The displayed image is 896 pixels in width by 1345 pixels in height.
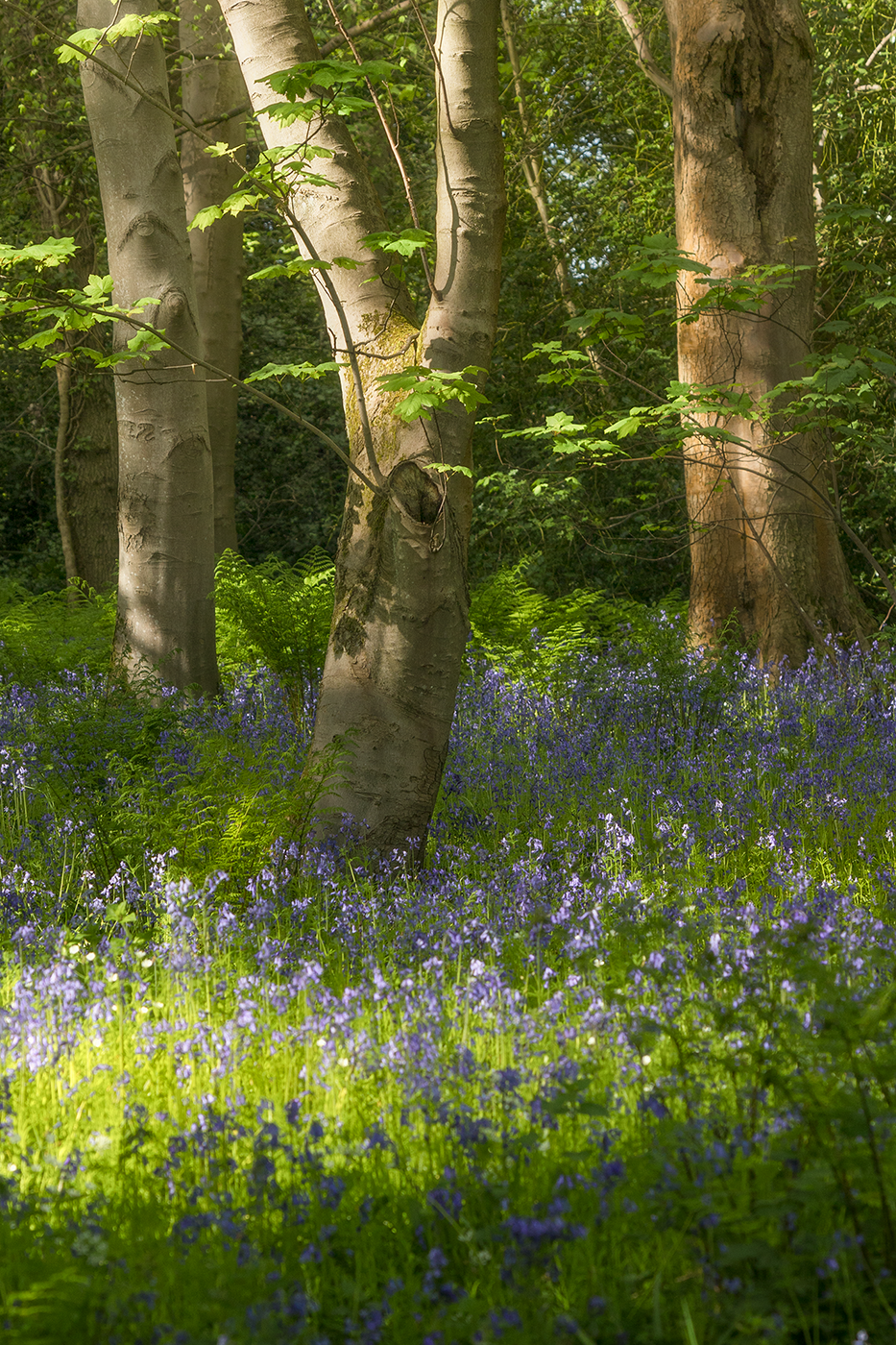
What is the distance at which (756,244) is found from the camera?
8195mm

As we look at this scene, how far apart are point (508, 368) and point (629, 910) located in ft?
42.6

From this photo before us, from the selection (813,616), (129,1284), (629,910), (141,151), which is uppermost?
(141,151)

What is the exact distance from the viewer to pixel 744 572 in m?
8.34

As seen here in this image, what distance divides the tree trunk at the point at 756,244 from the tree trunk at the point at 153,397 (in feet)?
12.2

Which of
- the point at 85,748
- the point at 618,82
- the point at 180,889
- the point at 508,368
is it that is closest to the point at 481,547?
the point at 508,368

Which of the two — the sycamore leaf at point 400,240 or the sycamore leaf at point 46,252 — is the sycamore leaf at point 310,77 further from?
the sycamore leaf at point 46,252

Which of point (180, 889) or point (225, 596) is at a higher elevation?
point (225, 596)

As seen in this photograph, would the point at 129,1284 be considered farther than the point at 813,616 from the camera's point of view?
No

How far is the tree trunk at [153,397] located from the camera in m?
6.84

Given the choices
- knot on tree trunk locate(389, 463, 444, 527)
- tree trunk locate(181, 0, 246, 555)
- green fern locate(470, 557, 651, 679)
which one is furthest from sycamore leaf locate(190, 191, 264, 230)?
tree trunk locate(181, 0, 246, 555)

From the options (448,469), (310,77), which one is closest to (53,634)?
(448,469)

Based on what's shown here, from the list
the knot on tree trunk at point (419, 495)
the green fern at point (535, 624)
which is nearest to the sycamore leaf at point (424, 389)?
the knot on tree trunk at point (419, 495)

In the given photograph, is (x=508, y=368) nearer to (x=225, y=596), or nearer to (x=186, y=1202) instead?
(x=225, y=596)

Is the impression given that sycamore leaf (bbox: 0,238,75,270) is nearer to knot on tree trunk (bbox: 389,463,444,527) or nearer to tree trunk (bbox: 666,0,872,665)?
knot on tree trunk (bbox: 389,463,444,527)
